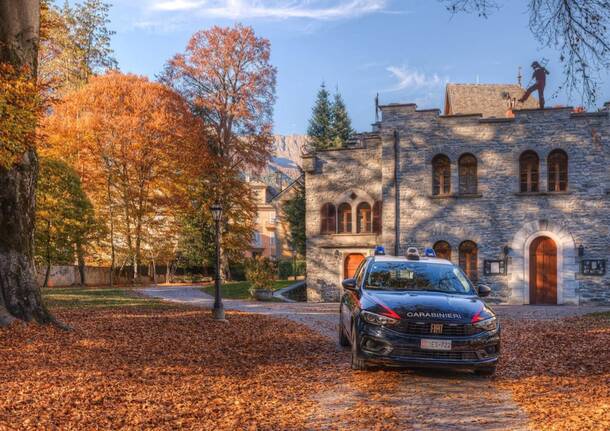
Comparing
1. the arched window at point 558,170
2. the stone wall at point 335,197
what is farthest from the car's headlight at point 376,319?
the arched window at point 558,170

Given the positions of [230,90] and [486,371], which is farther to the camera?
[230,90]

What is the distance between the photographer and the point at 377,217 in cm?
2848

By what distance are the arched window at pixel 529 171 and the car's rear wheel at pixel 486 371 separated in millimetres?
19400

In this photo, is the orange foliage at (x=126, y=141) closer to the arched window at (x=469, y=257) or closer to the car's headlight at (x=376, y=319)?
the arched window at (x=469, y=257)

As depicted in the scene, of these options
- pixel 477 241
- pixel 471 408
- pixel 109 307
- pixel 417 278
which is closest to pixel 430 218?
pixel 477 241

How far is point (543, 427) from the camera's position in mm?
5914

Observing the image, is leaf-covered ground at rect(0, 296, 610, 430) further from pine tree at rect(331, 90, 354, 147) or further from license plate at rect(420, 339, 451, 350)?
pine tree at rect(331, 90, 354, 147)

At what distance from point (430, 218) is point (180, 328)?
15987 mm

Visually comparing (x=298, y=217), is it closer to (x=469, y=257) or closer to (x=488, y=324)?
(x=469, y=257)

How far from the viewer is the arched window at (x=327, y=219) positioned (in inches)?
1151

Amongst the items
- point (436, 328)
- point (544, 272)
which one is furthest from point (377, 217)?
point (436, 328)

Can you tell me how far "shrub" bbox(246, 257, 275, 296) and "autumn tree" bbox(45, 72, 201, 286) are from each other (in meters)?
12.1

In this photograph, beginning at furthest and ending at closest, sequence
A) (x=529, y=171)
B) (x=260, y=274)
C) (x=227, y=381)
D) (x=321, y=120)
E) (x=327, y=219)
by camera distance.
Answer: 1. (x=321, y=120)
2. (x=327, y=219)
3. (x=260, y=274)
4. (x=529, y=171)
5. (x=227, y=381)

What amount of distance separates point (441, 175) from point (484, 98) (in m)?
10.3
